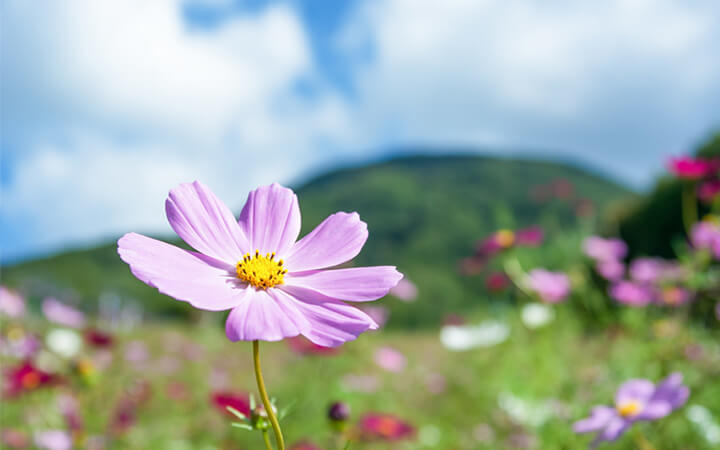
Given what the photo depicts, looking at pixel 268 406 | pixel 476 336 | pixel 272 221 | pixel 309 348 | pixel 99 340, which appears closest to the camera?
pixel 268 406

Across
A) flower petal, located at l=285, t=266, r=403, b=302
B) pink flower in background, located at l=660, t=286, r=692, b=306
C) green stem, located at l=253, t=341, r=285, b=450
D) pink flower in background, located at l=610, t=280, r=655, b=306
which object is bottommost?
green stem, located at l=253, t=341, r=285, b=450

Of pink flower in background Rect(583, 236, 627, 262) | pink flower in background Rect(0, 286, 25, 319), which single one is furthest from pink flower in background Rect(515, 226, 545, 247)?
pink flower in background Rect(0, 286, 25, 319)

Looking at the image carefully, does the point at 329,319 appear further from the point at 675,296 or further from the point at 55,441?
the point at 675,296

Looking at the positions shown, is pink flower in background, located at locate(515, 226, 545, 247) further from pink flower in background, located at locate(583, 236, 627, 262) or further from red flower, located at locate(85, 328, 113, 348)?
red flower, located at locate(85, 328, 113, 348)

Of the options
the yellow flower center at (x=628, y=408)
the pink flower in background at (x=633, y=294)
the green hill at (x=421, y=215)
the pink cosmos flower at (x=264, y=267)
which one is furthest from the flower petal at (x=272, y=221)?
the green hill at (x=421, y=215)

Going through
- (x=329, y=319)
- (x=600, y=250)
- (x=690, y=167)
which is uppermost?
(x=600, y=250)

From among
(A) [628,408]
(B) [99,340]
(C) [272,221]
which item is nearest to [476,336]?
(B) [99,340]
